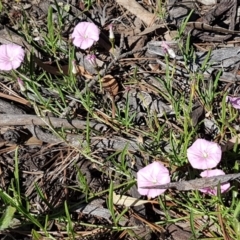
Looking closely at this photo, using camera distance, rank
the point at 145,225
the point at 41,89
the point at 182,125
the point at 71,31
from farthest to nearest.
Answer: the point at 71,31, the point at 41,89, the point at 182,125, the point at 145,225

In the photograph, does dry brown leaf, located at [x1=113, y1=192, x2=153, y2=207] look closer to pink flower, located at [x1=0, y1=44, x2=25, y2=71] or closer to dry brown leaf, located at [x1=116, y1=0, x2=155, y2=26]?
pink flower, located at [x1=0, y1=44, x2=25, y2=71]

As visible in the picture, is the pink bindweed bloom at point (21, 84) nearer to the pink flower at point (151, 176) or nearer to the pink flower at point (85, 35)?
the pink flower at point (85, 35)

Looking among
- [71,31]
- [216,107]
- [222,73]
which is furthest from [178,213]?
[71,31]

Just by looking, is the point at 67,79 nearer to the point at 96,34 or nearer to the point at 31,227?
the point at 96,34

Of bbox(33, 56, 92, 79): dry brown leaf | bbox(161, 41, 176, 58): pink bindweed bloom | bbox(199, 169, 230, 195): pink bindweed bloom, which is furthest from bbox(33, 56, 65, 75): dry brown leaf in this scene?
bbox(199, 169, 230, 195): pink bindweed bloom

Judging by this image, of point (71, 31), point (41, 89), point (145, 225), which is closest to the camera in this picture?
point (145, 225)

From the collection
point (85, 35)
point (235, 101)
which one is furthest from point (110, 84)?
point (235, 101)

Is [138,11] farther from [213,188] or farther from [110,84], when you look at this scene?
[213,188]
